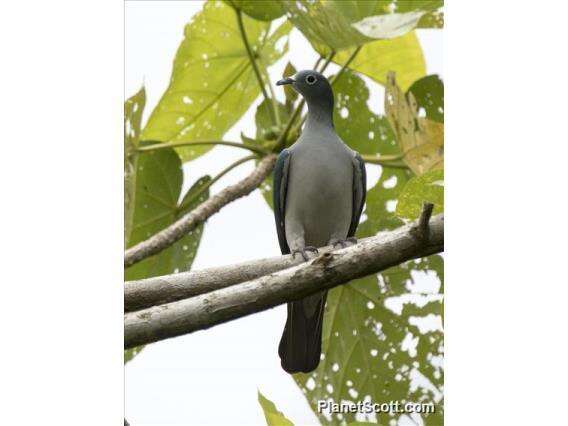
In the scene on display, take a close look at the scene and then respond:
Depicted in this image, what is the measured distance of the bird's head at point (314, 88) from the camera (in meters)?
2.43

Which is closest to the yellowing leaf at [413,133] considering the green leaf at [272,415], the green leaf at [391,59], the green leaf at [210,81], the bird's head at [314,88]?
the bird's head at [314,88]

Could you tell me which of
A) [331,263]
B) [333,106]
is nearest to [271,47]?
[333,106]

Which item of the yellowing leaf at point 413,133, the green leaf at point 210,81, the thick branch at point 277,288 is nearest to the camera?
the thick branch at point 277,288

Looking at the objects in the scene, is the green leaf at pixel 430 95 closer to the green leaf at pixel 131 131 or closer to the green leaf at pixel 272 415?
the green leaf at pixel 131 131

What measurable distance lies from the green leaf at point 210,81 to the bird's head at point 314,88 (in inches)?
14.4

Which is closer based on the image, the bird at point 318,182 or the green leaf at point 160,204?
the bird at point 318,182

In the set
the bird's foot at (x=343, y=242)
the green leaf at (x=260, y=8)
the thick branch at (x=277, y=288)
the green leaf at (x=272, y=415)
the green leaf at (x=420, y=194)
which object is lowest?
the green leaf at (x=272, y=415)

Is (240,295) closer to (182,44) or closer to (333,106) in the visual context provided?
(333,106)

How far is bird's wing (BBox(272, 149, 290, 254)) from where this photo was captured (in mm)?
2461

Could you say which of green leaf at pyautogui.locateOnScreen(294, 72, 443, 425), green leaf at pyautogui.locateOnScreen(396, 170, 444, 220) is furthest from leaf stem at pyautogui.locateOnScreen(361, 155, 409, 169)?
green leaf at pyautogui.locateOnScreen(396, 170, 444, 220)

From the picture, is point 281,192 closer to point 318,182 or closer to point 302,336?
point 318,182

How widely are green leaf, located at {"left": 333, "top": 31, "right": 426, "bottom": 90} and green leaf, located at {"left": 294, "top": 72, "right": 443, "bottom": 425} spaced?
0.20ft

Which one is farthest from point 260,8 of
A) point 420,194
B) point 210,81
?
point 420,194

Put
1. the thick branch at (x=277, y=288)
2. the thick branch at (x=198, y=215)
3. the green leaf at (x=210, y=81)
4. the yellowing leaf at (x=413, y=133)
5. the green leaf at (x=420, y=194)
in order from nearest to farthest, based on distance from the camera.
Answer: the thick branch at (x=277, y=288) < the green leaf at (x=420, y=194) < the yellowing leaf at (x=413, y=133) < the thick branch at (x=198, y=215) < the green leaf at (x=210, y=81)
